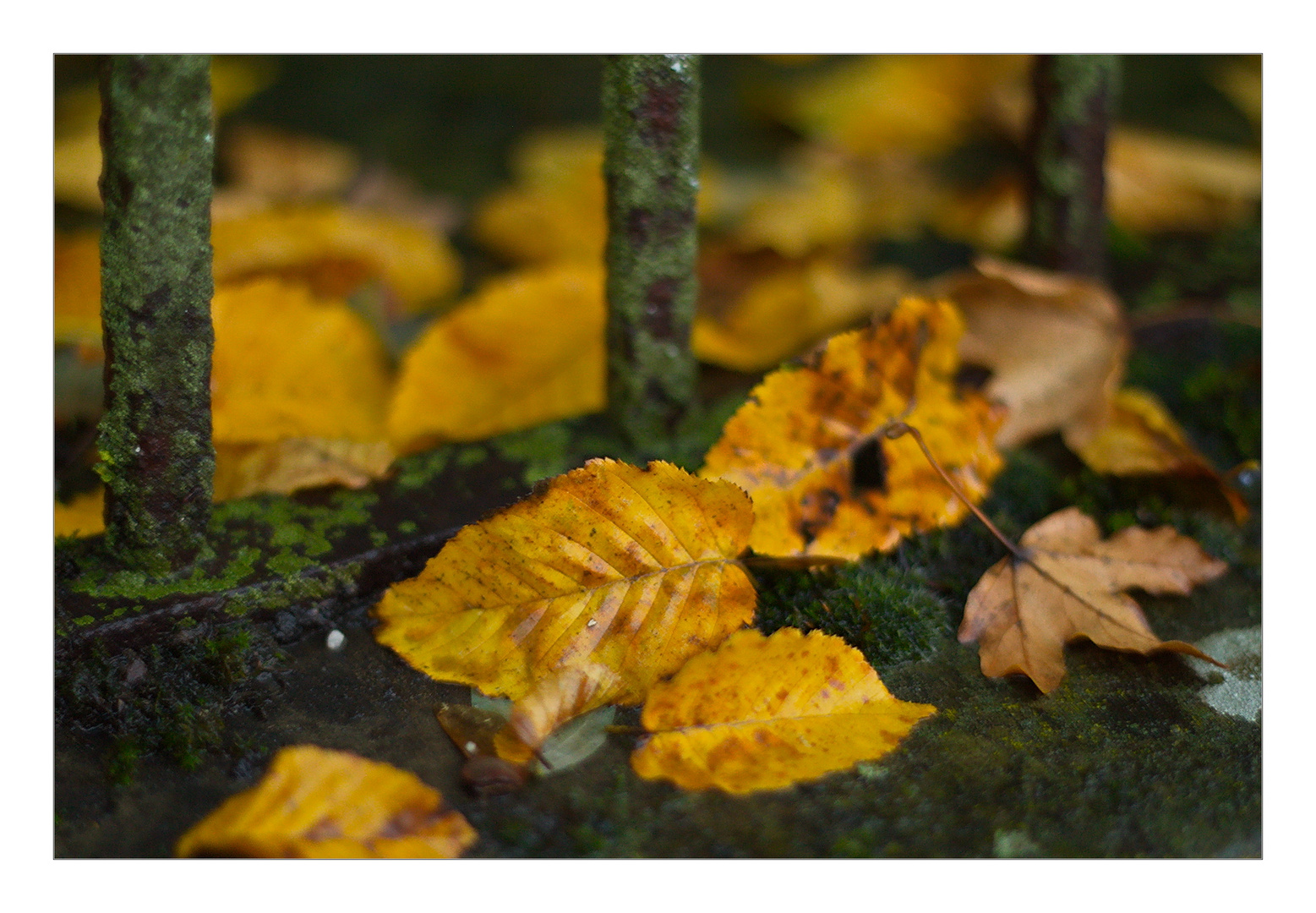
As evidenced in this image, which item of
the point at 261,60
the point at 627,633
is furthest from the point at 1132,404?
the point at 261,60

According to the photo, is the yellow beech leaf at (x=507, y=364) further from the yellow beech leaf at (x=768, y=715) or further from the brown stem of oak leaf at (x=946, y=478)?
the yellow beech leaf at (x=768, y=715)

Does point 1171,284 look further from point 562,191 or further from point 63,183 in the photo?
point 63,183

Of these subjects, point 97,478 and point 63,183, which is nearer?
point 97,478

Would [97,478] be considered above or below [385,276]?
below

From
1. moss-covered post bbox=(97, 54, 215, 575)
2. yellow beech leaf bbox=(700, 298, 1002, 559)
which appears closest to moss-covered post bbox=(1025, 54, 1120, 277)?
yellow beech leaf bbox=(700, 298, 1002, 559)

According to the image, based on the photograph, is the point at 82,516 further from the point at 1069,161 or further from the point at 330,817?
the point at 1069,161

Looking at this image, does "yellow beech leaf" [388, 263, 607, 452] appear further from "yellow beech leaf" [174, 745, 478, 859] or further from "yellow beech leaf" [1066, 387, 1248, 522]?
"yellow beech leaf" [1066, 387, 1248, 522]

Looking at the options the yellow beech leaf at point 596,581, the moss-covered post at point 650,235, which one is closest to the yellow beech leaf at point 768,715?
the yellow beech leaf at point 596,581

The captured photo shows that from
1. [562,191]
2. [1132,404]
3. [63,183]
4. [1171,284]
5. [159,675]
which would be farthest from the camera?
[562,191]
